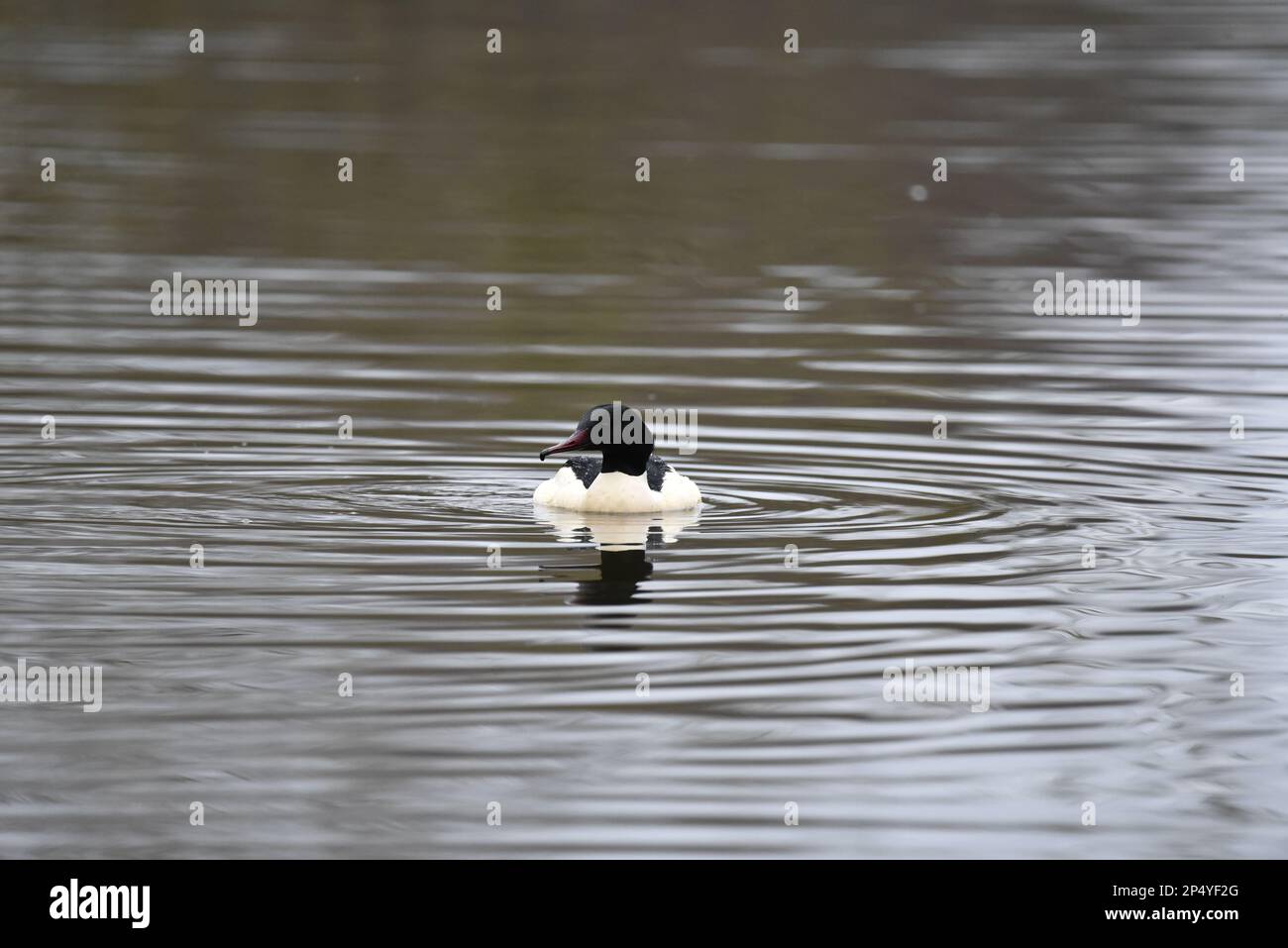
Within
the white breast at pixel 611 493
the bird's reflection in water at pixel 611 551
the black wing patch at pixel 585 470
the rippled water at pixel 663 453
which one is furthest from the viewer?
the black wing patch at pixel 585 470

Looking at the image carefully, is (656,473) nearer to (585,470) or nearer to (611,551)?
(585,470)

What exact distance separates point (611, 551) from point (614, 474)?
3.80 feet

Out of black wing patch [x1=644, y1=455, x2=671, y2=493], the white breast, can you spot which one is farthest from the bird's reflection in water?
black wing patch [x1=644, y1=455, x2=671, y2=493]

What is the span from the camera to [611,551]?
1176 centimetres

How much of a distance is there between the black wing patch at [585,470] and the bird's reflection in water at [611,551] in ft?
0.64

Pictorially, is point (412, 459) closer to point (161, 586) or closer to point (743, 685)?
point (161, 586)

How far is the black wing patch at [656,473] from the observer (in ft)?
41.4

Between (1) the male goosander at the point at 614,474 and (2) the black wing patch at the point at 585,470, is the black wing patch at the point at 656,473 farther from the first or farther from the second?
(2) the black wing patch at the point at 585,470

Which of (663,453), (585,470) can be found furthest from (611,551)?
(663,453)

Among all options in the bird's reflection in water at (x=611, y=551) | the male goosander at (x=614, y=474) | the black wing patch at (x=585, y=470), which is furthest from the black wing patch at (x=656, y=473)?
the black wing patch at (x=585, y=470)

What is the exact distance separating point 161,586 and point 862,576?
3355 millimetres

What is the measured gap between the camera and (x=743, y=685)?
29.6ft
